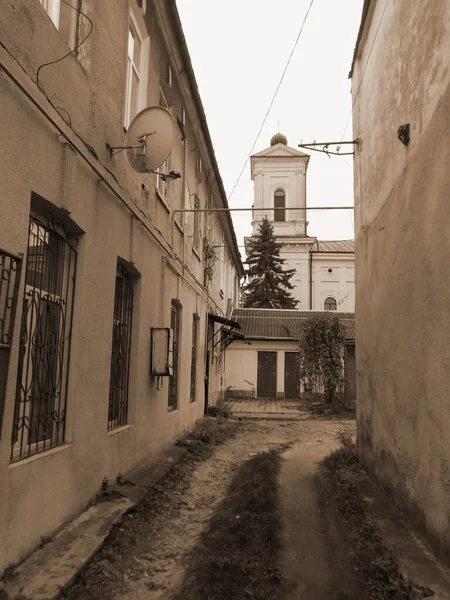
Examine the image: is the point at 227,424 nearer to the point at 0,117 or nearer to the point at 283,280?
the point at 0,117

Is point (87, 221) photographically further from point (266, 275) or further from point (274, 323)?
point (266, 275)

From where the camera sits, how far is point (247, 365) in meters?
22.9

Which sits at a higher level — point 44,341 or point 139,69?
point 139,69

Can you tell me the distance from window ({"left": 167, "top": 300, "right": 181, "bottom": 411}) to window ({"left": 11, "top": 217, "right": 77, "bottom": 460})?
477 centimetres

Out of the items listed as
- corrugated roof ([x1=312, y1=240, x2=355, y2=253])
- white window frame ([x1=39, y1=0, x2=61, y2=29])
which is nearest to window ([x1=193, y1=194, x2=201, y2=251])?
white window frame ([x1=39, y1=0, x2=61, y2=29])

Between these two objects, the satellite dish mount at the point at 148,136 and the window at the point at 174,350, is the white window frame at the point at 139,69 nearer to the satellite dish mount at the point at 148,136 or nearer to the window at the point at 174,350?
the satellite dish mount at the point at 148,136

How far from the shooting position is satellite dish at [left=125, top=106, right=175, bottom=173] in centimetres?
585

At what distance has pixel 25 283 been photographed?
3.87m

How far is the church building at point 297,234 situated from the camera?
37531 millimetres

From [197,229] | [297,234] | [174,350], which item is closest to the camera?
[174,350]

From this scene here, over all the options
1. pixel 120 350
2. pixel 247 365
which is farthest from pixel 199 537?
pixel 247 365

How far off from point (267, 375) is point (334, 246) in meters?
23.7

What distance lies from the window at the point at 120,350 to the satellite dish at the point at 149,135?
132 centimetres

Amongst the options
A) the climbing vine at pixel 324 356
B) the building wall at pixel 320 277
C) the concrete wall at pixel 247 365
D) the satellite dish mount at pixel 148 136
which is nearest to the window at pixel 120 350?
the satellite dish mount at pixel 148 136
